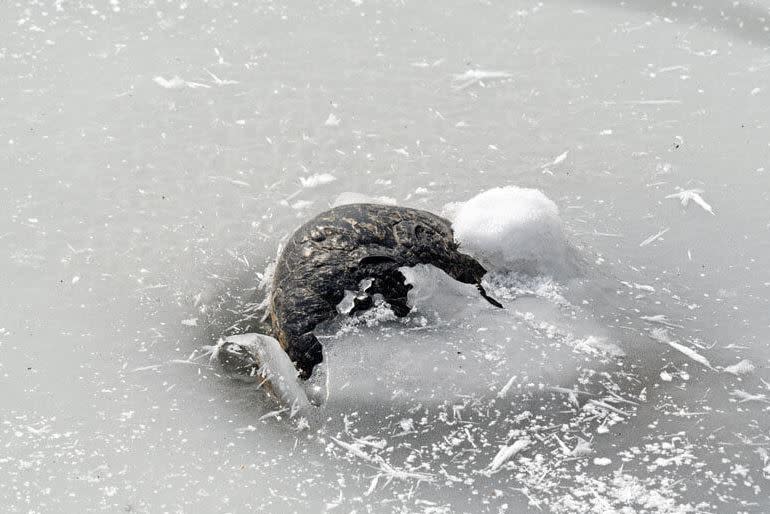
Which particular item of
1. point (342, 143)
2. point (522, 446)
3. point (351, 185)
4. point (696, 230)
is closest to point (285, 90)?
point (342, 143)

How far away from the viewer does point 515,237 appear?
4086 millimetres

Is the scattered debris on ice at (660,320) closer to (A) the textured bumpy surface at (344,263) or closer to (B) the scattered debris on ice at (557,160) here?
(A) the textured bumpy surface at (344,263)

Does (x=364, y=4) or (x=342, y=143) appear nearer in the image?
(x=342, y=143)

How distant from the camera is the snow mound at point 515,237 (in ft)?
13.3

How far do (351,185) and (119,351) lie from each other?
67.7 inches

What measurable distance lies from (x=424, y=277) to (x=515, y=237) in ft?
1.86

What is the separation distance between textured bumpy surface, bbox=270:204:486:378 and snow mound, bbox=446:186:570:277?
15 cm

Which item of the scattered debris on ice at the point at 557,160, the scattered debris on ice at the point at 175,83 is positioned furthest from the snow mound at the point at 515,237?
the scattered debris on ice at the point at 175,83

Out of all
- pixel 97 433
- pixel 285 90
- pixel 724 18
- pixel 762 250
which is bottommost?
pixel 97 433

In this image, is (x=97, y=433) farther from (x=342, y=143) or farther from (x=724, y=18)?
(x=724, y=18)

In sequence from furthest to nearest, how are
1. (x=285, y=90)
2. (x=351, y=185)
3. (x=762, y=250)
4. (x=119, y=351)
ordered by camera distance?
(x=285, y=90) < (x=351, y=185) < (x=762, y=250) < (x=119, y=351)

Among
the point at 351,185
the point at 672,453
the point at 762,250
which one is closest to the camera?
the point at 672,453

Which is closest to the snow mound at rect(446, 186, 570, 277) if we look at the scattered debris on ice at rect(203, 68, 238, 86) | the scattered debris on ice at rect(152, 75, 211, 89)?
the scattered debris on ice at rect(203, 68, 238, 86)

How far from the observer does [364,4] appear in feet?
20.5
